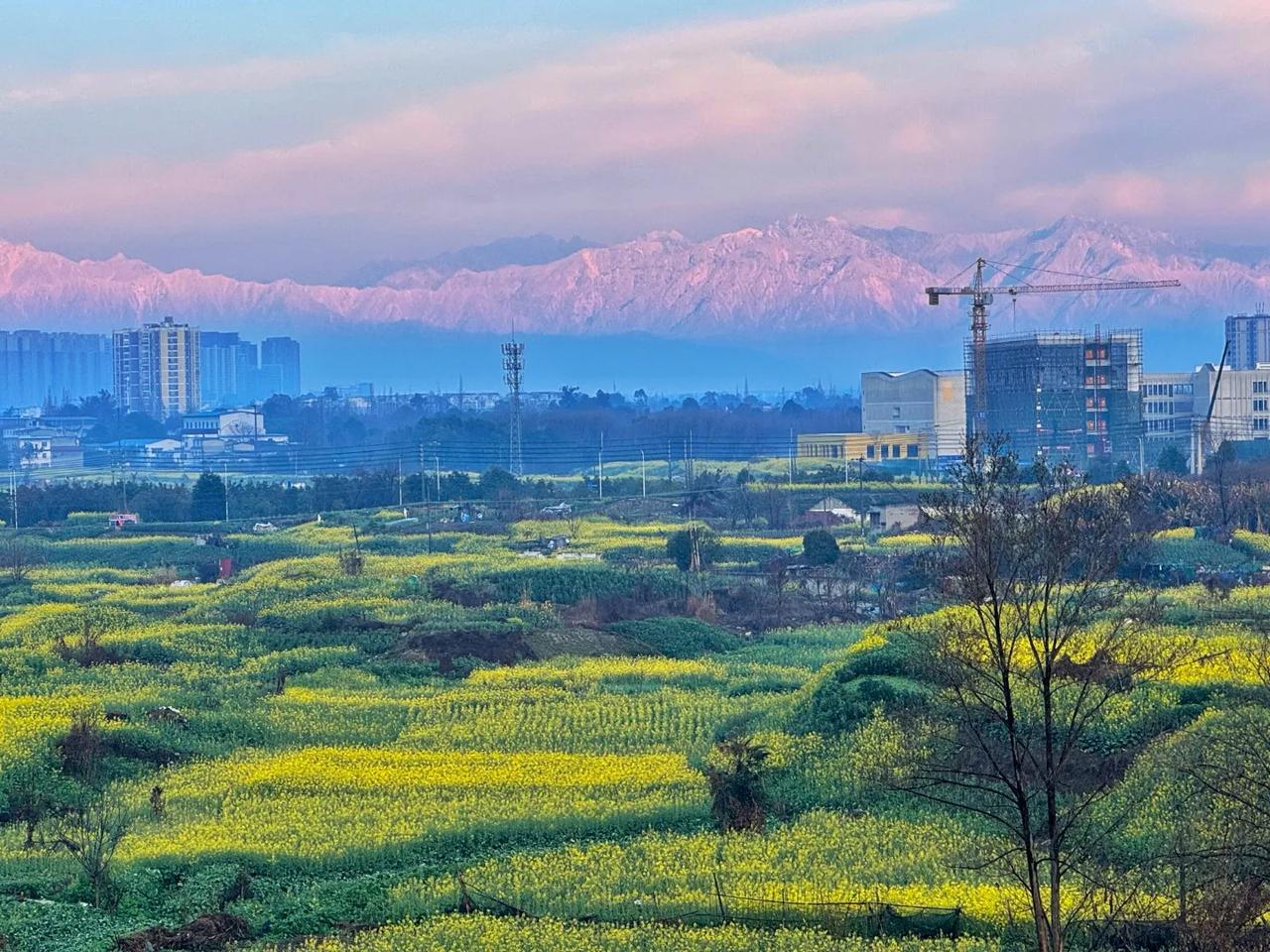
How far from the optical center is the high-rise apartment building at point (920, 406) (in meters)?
83.2

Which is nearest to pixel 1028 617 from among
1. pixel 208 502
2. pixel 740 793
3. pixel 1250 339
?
pixel 740 793

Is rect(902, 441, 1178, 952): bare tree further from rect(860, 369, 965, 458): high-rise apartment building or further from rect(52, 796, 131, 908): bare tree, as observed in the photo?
rect(860, 369, 965, 458): high-rise apartment building

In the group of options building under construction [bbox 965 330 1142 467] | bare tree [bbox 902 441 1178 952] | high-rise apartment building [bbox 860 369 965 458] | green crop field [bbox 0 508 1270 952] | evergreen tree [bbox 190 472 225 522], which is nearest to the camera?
bare tree [bbox 902 441 1178 952]

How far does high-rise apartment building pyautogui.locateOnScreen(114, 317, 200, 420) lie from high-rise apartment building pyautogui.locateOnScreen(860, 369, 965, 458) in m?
79.8

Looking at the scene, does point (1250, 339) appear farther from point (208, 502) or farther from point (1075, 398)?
point (208, 502)

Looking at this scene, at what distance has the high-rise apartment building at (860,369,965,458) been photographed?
3278 inches

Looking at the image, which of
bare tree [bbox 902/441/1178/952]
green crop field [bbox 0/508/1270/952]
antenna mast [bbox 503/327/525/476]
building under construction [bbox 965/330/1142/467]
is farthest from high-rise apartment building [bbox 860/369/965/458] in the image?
→ bare tree [bbox 902/441/1178/952]

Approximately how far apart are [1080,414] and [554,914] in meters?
62.9

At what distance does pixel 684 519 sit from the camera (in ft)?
192

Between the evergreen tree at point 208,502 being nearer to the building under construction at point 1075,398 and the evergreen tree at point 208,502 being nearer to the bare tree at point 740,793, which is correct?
the building under construction at point 1075,398

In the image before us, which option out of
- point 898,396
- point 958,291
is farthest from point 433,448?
point 958,291

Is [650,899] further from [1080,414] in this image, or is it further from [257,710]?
[1080,414]

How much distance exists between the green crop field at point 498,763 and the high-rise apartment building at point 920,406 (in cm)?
4123

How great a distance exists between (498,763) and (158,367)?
135827mm
